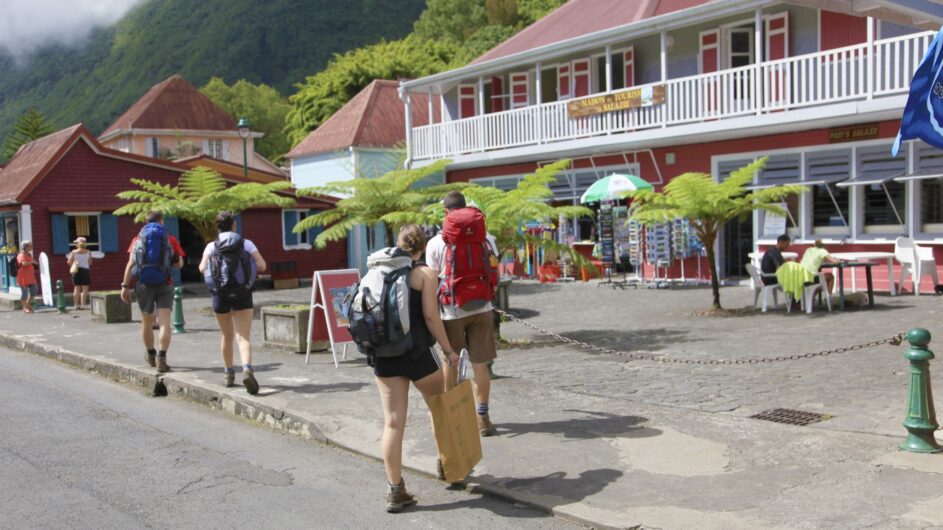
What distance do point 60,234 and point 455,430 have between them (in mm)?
20192

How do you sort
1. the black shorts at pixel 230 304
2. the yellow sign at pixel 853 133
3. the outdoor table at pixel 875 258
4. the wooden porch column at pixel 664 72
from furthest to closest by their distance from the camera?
the wooden porch column at pixel 664 72
the yellow sign at pixel 853 133
the outdoor table at pixel 875 258
the black shorts at pixel 230 304

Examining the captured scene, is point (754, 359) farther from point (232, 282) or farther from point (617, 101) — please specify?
point (617, 101)

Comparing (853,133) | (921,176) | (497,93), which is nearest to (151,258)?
(921,176)

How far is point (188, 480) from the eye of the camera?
6137mm

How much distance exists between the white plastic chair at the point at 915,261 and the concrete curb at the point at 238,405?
1270cm

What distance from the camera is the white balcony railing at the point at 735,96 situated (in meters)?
16.6

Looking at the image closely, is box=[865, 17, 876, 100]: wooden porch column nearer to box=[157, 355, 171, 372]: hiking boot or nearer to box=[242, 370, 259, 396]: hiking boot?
box=[242, 370, 259, 396]: hiking boot

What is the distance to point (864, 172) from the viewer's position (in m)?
17.7

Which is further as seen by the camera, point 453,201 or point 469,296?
point 453,201

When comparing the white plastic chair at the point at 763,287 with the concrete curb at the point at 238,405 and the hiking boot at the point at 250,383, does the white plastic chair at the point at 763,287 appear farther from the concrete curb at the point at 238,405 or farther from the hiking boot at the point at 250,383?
the concrete curb at the point at 238,405

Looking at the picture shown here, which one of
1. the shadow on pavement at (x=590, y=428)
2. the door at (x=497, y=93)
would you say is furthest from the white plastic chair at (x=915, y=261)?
the door at (x=497, y=93)

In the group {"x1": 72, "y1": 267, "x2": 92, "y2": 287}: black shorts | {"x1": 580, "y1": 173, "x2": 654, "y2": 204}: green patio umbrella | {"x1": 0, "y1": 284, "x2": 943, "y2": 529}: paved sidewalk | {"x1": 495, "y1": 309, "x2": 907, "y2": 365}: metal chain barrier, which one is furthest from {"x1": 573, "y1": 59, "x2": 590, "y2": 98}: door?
{"x1": 495, "y1": 309, "x2": 907, "y2": 365}: metal chain barrier

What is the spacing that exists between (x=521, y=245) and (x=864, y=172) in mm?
9523

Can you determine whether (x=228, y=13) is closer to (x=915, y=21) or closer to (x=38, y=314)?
(x=38, y=314)
